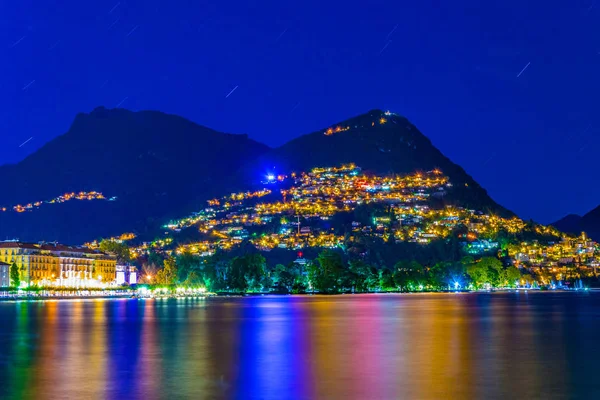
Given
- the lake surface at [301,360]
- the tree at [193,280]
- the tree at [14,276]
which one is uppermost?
the tree at [14,276]

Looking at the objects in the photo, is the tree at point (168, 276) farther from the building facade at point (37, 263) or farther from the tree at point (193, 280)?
the building facade at point (37, 263)

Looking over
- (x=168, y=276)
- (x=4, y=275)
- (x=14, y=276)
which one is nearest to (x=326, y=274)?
(x=168, y=276)

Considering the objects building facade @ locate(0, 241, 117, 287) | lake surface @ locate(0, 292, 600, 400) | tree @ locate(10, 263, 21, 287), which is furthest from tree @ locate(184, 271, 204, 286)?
lake surface @ locate(0, 292, 600, 400)

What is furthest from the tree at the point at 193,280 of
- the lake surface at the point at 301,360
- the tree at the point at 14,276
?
the lake surface at the point at 301,360

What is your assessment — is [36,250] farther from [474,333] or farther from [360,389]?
[360,389]

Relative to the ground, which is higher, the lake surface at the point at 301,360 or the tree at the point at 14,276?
the tree at the point at 14,276

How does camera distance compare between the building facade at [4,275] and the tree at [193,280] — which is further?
the tree at [193,280]

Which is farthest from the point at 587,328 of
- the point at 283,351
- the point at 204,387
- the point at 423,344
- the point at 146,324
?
the point at 204,387

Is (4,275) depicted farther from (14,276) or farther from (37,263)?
(37,263)

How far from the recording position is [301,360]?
4009 centimetres

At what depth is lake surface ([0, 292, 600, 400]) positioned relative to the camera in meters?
29.6

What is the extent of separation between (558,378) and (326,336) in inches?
931

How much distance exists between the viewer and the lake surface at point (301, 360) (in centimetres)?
2959

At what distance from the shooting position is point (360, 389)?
29.5 metres
